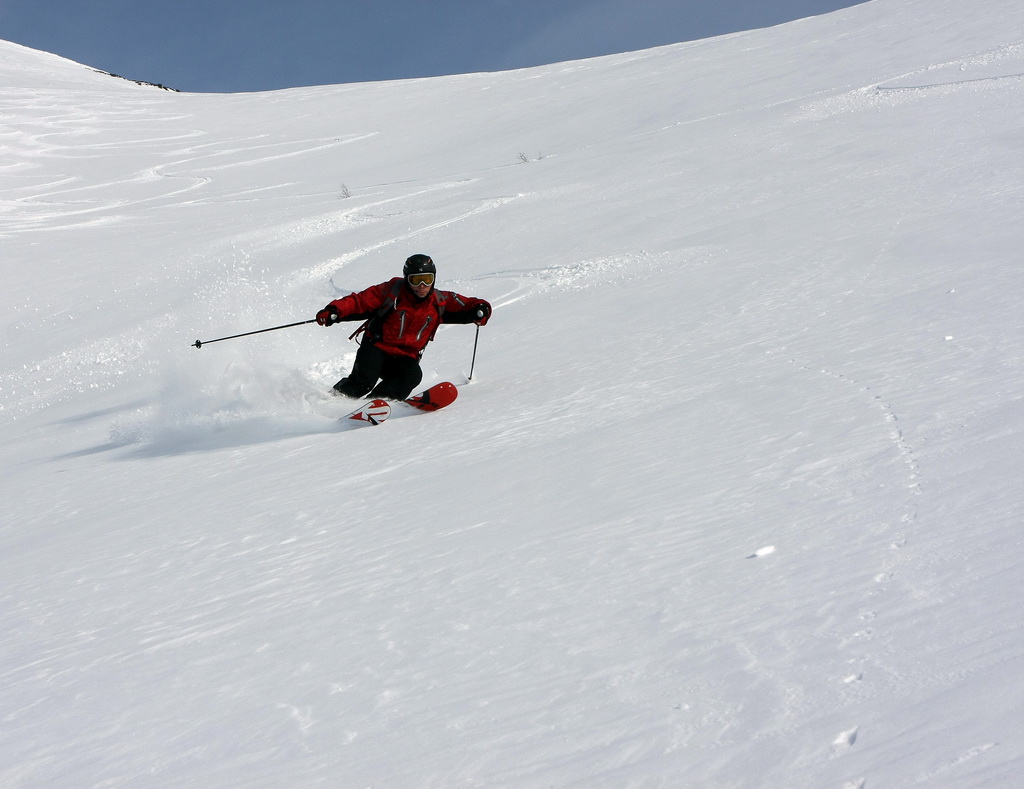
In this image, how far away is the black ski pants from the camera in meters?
5.54

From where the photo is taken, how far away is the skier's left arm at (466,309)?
5641 mm

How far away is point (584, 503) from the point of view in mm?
2557

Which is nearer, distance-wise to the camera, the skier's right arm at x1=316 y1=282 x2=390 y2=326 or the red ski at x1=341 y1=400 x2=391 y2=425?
the red ski at x1=341 y1=400 x2=391 y2=425

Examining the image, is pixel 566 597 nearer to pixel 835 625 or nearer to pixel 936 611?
pixel 835 625

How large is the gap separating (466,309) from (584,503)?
328cm

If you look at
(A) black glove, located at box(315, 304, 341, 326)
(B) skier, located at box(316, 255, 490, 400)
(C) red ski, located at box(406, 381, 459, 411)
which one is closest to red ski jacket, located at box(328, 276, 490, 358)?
(B) skier, located at box(316, 255, 490, 400)

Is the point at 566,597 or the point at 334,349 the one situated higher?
the point at 566,597

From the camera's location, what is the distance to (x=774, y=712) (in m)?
1.29

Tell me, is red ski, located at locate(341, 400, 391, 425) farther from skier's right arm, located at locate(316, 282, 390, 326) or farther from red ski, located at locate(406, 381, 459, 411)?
skier's right arm, located at locate(316, 282, 390, 326)

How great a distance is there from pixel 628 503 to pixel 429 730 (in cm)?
113

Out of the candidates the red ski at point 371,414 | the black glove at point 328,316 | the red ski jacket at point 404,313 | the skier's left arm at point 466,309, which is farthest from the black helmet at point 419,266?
the red ski at point 371,414

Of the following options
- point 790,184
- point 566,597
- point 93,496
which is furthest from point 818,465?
point 790,184

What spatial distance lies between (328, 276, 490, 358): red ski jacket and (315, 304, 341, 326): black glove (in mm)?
191

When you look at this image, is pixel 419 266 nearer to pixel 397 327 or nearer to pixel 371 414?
pixel 397 327
